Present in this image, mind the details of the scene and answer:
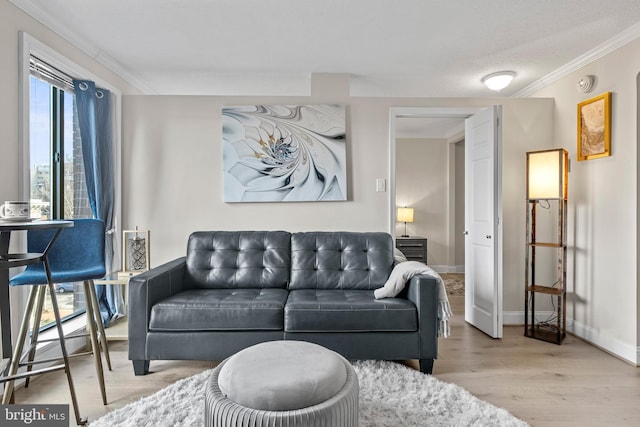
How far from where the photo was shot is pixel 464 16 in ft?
8.46

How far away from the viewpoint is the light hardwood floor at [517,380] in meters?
2.10

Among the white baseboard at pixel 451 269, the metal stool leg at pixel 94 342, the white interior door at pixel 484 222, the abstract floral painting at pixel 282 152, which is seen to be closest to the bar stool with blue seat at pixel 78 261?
the metal stool leg at pixel 94 342

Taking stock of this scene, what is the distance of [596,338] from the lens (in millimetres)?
3127

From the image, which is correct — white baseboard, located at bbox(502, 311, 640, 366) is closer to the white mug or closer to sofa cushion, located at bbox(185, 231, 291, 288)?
sofa cushion, located at bbox(185, 231, 291, 288)

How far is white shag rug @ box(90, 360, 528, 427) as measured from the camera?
75.9 inches

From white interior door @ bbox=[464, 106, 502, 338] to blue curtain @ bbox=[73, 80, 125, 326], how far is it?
11.2 feet

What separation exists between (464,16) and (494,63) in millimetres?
1002

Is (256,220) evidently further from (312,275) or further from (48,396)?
(48,396)

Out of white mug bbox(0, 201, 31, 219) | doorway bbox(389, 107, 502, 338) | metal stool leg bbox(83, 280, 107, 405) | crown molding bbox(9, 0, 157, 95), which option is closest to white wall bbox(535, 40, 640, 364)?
doorway bbox(389, 107, 502, 338)

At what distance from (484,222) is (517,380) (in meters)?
1.44

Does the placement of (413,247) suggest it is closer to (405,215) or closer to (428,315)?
(405,215)

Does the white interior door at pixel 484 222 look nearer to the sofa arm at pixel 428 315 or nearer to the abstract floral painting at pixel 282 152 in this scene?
the sofa arm at pixel 428 315

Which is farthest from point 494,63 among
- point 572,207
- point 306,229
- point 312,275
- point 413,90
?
point 312,275

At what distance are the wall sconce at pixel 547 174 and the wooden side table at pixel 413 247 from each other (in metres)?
2.78
